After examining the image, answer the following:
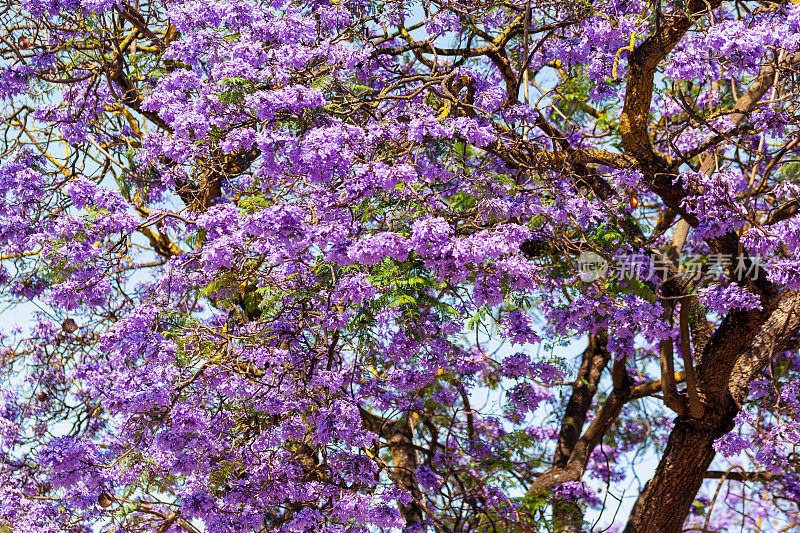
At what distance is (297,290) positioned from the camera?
527 centimetres

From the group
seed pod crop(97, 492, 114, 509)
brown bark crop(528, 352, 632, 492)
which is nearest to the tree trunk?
brown bark crop(528, 352, 632, 492)

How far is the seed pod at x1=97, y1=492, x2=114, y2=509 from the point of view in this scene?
231 inches

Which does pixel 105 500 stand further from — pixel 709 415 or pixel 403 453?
pixel 709 415

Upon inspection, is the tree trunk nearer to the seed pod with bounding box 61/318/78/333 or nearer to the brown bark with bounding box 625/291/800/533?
the brown bark with bounding box 625/291/800/533

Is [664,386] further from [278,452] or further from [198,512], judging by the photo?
[198,512]

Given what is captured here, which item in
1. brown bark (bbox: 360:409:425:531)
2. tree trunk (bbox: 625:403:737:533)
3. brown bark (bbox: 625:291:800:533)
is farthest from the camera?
brown bark (bbox: 360:409:425:531)

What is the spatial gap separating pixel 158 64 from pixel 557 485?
480 centimetres

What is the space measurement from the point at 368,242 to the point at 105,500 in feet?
10.7

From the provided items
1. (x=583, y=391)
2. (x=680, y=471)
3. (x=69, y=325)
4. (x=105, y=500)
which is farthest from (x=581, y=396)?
(x=69, y=325)

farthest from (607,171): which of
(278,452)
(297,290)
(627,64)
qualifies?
(278,452)

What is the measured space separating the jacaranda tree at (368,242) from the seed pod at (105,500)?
6 centimetres

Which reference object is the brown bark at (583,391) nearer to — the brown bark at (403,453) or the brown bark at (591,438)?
the brown bark at (591,438)

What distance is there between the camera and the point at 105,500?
5.94 metres

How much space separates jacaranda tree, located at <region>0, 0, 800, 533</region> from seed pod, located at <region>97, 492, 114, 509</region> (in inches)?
2.5
